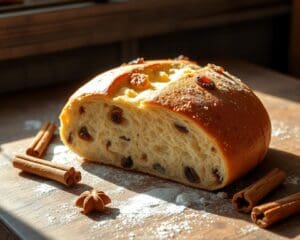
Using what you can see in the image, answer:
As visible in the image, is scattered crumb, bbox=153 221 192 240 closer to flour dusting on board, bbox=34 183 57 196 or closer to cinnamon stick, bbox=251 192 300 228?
cinnamon stick, bbox=251 192 300 228

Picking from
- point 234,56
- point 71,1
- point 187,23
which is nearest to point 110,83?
point 71,1

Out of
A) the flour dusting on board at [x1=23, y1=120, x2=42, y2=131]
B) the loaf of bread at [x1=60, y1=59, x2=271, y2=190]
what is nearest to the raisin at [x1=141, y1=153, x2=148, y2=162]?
the loaf of bread at [x1=60, y1=59, x2=271, y2=190]

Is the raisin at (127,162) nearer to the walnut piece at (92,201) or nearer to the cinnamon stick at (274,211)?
the walnut piece at (92,201)

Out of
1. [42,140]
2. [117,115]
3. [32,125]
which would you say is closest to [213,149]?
[117,115]

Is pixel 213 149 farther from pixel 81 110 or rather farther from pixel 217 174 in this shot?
pixel 81 110

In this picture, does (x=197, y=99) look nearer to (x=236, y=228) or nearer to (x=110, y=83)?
(x=110, y=83)
